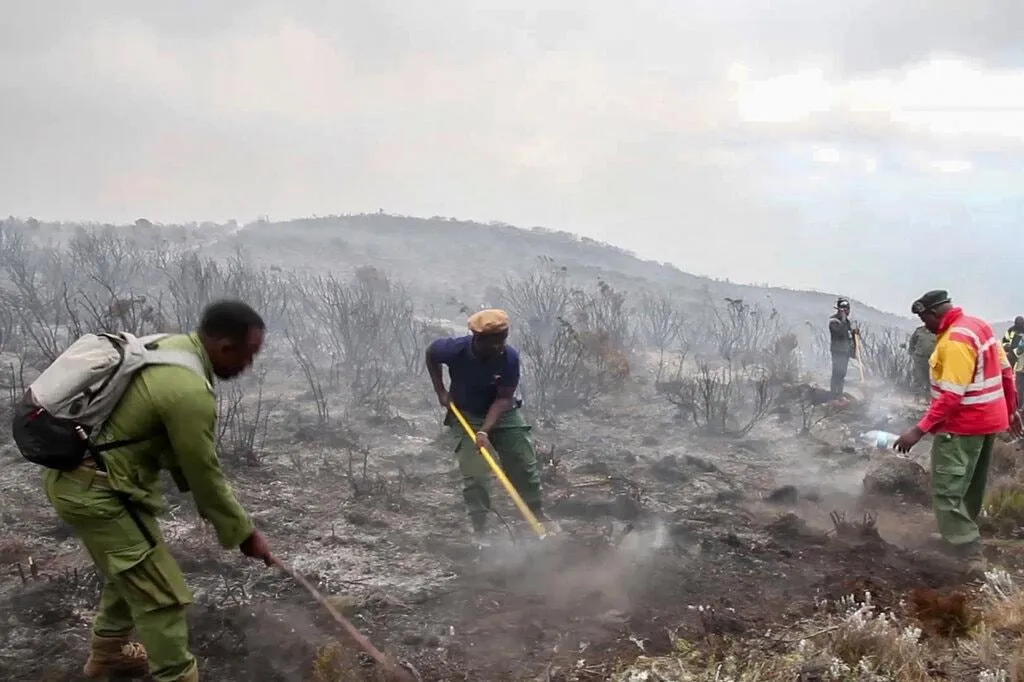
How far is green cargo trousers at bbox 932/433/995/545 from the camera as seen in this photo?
4.16 metres

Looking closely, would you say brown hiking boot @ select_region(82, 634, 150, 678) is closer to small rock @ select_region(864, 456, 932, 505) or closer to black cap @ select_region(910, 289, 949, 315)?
black cap @ select_region(910, 289, 949, 315)

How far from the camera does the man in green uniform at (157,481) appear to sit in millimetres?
2281

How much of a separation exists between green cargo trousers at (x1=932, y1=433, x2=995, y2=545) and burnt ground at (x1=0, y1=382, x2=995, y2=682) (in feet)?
0.79

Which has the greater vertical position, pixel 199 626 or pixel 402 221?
pixel 402 221

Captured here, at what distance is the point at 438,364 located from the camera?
14.8ft

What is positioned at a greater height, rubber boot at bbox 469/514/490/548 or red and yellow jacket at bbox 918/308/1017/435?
red and yellow jacket at bbox 918/308/1017/435

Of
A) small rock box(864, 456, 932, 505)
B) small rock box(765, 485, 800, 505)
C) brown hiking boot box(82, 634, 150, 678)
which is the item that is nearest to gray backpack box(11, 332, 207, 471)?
brown hiking boot box(82, 634, 150, 678)

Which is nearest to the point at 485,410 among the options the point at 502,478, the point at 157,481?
the point at 502,478

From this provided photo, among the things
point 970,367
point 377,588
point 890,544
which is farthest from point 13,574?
point 970,367

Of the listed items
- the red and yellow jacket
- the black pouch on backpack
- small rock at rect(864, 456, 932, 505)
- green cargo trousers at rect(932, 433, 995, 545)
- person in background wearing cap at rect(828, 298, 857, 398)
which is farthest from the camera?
person in background wearing cap at rect(828, 298, 857, 398)

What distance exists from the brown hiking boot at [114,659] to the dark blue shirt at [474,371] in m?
2.14

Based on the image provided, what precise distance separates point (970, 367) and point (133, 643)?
14.1 feet

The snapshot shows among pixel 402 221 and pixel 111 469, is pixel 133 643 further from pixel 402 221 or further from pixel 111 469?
pixel 402 221

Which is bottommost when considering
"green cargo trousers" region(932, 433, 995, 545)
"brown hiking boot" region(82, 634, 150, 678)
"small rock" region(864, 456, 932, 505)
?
"brown hiking boot" region(82, 634, 150, 678)
